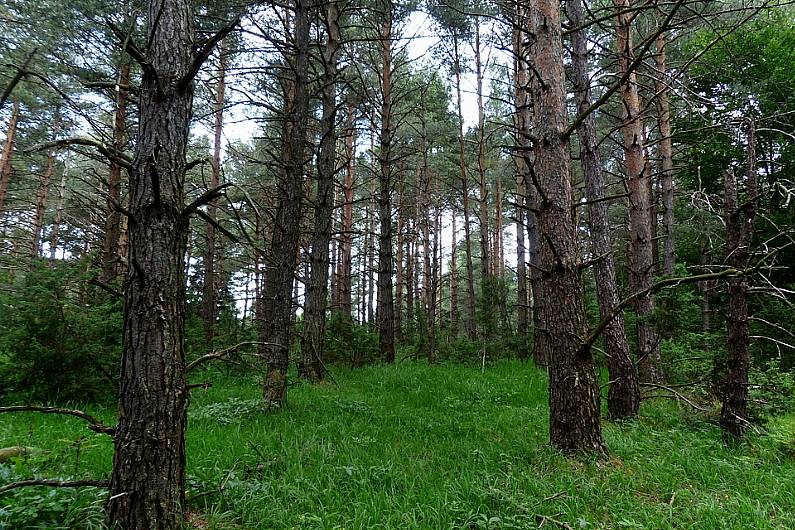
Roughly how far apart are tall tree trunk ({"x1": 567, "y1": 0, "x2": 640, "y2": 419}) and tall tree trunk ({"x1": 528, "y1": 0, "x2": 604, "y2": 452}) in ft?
5.63

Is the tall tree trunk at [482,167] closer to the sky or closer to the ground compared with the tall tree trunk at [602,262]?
closer to the sky

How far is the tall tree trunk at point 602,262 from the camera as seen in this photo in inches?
226

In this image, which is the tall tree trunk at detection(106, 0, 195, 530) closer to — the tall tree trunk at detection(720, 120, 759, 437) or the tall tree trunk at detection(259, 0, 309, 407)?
the tall tree trunk at detection(259, 0, 309, 407)

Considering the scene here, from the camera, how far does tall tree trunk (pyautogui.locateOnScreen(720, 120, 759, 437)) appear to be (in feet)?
14.5

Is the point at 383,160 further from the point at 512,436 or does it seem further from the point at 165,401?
the point at 165,401

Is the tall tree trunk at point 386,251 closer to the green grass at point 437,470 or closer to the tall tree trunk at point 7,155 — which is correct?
the green grass at point 437,470

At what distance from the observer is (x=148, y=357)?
2418 mm

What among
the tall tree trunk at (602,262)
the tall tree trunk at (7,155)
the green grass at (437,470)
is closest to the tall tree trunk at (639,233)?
the tall tree trunk at (602,262)

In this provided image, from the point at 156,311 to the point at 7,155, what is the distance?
1709cm

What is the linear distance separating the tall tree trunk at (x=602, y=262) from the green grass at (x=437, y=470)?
1.40 feet

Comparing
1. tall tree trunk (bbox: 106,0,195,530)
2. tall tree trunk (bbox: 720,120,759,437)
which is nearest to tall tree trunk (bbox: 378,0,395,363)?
tall tree trunk (bbox: 720,120,759,437)

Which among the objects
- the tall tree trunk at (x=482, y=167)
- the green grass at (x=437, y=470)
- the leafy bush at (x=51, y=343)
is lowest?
the green grass at (x=437, y=470)

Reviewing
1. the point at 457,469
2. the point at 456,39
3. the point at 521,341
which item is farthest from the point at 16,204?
the point at 457,469

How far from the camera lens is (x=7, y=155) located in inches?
546
